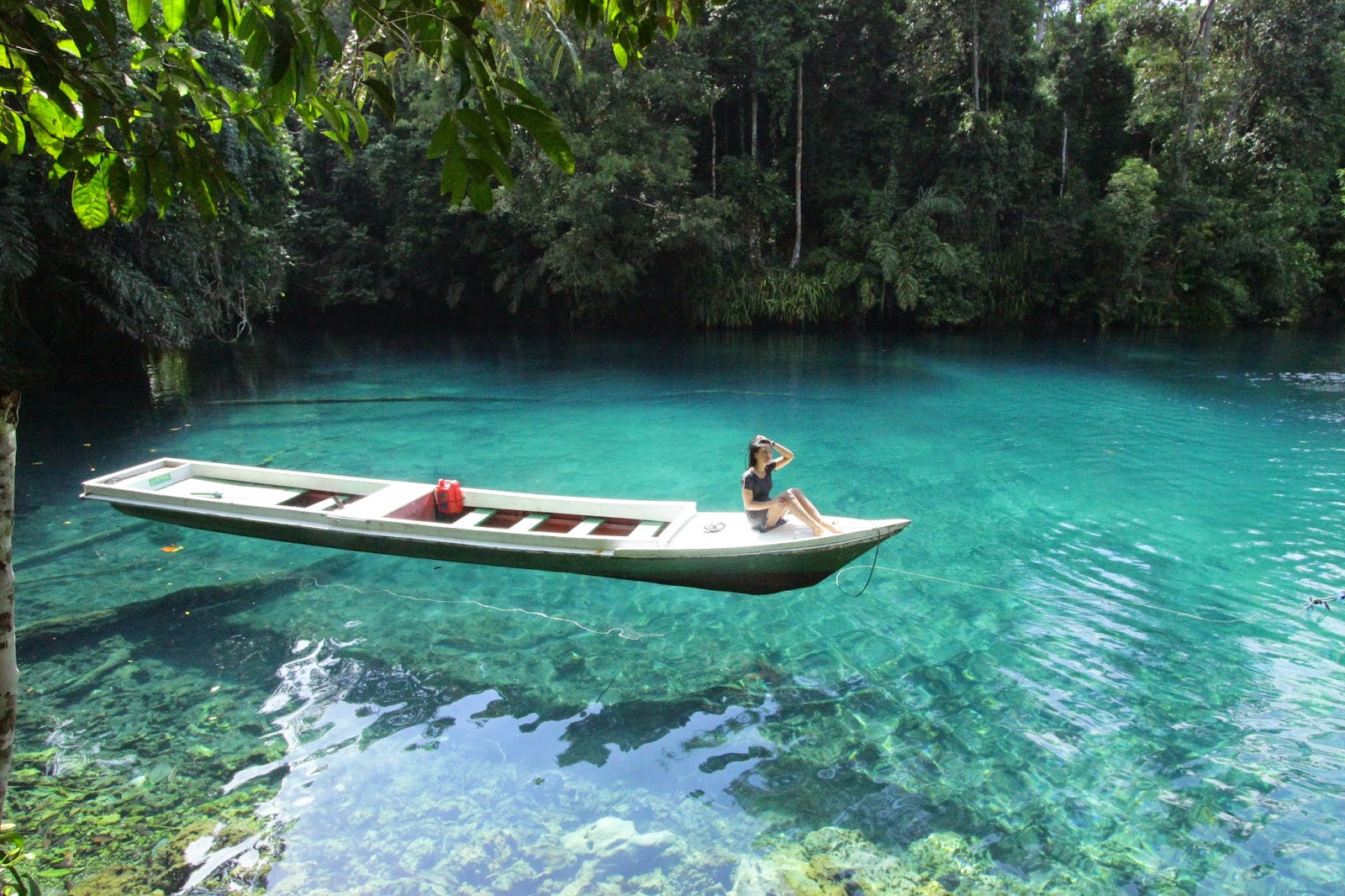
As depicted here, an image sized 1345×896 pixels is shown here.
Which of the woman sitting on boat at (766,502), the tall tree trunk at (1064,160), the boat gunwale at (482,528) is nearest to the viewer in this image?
the boat gunwale at (482,528)

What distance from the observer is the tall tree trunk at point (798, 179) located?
23047mm

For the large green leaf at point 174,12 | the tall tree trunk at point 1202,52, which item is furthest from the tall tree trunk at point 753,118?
the large green leaf at point 174,12

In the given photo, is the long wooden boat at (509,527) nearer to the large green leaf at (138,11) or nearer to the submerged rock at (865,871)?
the submerged rock at (865,871)

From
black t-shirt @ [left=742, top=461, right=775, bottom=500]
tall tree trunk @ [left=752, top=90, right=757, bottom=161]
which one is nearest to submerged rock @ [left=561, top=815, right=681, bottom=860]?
black t-shirt @ [left=742, top=461, right=775, bottom=500]

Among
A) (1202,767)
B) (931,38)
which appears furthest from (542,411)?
(931,38)

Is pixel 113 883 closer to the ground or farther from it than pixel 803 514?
closer to the ground

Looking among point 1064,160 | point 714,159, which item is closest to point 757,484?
point 714,159

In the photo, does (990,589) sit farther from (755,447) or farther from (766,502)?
(755,447)

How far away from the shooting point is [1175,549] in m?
7.52

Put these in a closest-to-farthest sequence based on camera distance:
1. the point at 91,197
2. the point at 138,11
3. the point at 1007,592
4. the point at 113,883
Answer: the point at 138,11
the point at 91,197
the point at 113,883
the point at 1007,592

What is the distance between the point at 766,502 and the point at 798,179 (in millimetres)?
18873

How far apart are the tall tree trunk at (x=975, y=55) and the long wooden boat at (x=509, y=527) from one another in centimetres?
1889

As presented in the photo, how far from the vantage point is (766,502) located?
6246mm

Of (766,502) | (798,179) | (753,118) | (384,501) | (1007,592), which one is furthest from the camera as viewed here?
(798,179)
